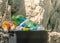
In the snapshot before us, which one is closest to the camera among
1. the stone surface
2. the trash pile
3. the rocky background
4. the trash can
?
the trash can

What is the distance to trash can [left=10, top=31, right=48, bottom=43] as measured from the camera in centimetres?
205

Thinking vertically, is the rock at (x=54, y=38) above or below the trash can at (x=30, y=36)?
below

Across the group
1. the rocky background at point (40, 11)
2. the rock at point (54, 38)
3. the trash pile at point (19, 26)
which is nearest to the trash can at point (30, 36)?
the trash pile at point (19, 26)

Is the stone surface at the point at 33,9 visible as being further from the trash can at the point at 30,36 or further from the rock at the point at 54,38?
the trash can at the point at 30,36

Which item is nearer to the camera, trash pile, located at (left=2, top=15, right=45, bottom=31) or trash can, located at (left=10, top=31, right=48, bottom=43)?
trash can, located at (left=10, top=31, right=48, bottom=43)

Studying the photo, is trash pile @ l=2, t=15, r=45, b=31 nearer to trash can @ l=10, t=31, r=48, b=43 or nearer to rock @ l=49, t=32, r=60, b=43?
trash can @ l=10, t=31, r=48, b=43

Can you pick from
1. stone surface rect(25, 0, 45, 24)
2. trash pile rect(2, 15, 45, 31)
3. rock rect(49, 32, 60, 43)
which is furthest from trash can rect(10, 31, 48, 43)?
stone surface rect(25, 0, 45, 24)

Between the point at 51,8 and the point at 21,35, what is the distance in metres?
1.82

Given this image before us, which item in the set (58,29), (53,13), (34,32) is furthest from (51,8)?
(34,32)

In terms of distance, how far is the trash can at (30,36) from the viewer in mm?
2055

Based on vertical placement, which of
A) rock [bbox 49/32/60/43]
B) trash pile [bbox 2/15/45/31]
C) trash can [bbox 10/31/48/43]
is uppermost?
trash pile [bbox 2/15/45/31]

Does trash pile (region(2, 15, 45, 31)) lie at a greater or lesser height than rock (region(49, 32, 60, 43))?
greater

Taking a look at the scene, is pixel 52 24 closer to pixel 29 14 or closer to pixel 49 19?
pixel 49 19

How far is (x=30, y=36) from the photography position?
82.8 inches
